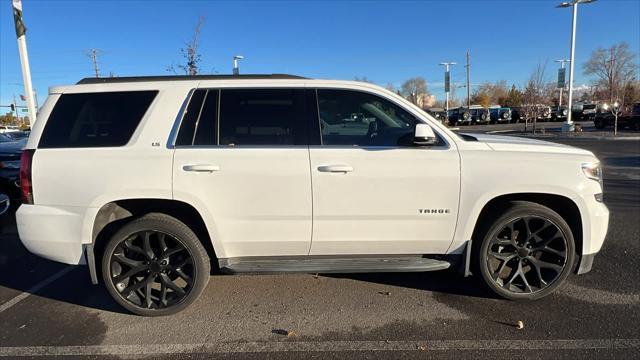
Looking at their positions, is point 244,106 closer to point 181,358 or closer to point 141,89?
point 141,89

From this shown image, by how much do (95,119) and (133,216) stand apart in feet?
2.78

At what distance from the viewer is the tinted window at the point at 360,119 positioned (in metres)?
3.36


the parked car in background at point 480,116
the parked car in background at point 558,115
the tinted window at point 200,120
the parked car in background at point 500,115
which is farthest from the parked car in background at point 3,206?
the parked car in background at point 558,115

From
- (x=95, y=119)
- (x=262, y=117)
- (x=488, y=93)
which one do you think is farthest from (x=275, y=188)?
(x=488, y=93)

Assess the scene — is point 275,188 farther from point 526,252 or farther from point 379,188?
point 526,252

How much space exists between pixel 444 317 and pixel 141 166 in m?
2.71

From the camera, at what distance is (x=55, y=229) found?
3238 millimetres

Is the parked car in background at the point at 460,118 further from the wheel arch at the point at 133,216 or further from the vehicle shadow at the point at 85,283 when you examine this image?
the wheel arch at the point at 133,216

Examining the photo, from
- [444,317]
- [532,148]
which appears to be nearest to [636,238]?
[532,148]

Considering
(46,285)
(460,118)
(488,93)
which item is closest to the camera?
(46,285)

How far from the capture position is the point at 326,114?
11.1 ft

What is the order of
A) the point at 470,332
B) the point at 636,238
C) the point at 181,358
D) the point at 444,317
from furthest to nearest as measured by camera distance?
1. the point at 636,238
2. the point at 444,317
3. the point at 470,332
4. the point at 181,358

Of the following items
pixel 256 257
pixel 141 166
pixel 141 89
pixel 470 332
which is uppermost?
pixel 141 89

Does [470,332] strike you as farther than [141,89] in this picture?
No
